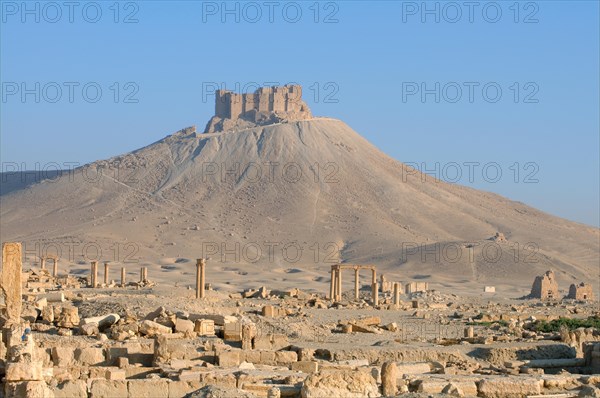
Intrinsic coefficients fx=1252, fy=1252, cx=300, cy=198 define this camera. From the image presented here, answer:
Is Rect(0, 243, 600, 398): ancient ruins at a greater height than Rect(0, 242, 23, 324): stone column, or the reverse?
Rect(0, 242, 23, 324): stone column

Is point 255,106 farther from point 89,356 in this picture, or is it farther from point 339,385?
point 339,385

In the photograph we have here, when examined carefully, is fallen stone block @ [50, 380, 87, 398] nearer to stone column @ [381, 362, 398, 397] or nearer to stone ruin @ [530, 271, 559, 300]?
stone column @ [381, 362, 398, 397]

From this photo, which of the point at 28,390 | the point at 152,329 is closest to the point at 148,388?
the point at 28,390

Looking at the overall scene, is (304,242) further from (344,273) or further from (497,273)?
(497,273)

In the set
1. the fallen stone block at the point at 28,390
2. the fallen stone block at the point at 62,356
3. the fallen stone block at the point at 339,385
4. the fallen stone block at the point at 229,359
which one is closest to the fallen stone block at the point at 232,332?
the fallen stone block at the point at 229,359

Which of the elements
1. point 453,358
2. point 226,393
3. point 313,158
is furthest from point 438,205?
point 226,393

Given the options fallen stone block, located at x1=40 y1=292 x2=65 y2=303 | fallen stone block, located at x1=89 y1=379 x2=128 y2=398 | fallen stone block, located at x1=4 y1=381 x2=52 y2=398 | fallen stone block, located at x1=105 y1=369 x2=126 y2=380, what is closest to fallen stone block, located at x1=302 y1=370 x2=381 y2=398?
fallen stone block, located at x1=4 y1=381 x2=52 y2=398

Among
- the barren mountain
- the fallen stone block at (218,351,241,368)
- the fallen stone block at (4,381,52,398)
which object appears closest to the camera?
the fallen stone block at (4,381,52,398)
